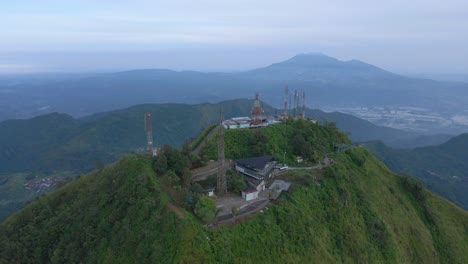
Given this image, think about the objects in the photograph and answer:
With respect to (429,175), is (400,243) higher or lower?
higher

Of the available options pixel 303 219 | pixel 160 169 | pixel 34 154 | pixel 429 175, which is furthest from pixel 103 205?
pixel 34 154

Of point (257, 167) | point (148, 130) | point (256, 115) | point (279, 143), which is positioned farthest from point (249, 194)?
point (256, 115)

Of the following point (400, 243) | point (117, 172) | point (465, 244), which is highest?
point (117, 172)

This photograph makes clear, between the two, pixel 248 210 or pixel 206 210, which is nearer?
pixel 206 210

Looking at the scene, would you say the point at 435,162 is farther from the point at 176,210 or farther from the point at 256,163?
the point at 176,210

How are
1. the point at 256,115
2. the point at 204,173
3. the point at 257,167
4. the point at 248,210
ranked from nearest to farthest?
1. the point at 248,210
2. the point at 257,167
3. the point at 204,173
4. the point at 256,115

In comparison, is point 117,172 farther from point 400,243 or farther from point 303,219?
point 400,243

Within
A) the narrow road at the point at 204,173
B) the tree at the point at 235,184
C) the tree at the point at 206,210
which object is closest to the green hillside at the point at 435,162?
the narrow road at the point at 204,173
